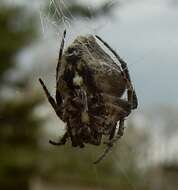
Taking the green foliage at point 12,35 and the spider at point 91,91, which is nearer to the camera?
the spider at point 91,91

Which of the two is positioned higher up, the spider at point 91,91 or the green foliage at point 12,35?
the spider at point 91,91

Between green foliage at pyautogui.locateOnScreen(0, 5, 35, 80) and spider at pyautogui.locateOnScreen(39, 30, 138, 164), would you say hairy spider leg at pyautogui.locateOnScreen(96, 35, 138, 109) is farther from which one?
green foliage at pyautogui.locateOnScreen(0, 5, 35, 80)

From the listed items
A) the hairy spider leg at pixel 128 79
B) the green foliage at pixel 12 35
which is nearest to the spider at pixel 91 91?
the hairy spider leg at pixel 128 79

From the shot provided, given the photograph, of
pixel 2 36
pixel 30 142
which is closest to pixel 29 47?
pixel 2 36

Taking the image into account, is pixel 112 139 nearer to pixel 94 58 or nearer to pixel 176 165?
pixel 94 58

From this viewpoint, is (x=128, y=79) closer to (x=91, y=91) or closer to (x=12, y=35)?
(x=91, y=91)

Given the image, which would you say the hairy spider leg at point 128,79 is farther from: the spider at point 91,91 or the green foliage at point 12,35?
the green foliage at point 12,35

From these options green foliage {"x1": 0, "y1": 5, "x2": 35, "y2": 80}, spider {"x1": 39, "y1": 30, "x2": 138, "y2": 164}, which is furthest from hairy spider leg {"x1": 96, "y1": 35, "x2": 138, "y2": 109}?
green foliage {"x1": 0, "y1": 5, "x2": 35, "y2": 80}

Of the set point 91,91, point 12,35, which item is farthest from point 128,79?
point 12,35

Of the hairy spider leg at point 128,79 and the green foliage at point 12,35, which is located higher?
the hairy spider leg at point 128,79
